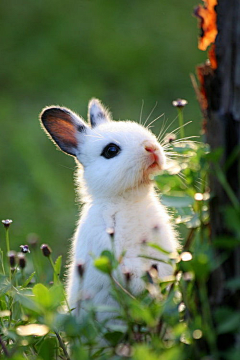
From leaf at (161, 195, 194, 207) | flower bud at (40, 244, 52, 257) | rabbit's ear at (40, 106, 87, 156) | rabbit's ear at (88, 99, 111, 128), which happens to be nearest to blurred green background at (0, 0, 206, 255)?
rabbit's ear at (88, 99, 111, 128)

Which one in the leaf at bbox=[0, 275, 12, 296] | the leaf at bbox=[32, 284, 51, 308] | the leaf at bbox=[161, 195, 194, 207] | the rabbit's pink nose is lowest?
the leaf at bbox=[0, 275, 12, 296]

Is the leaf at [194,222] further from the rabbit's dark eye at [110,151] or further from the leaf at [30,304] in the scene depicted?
the rabbit's dark eye at [110,151]

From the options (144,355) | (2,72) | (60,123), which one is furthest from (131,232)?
(2,72)

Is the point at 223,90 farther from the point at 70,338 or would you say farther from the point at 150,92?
the point at 150,92

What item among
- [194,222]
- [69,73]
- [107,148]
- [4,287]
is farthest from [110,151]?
[69,73]

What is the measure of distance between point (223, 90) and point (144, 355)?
87 cm

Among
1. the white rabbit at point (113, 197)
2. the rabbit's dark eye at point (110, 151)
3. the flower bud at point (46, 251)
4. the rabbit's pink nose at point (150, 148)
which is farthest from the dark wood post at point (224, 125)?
the rabbit's dark eye at point (110, 151)

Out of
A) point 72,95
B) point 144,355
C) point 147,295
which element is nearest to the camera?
point 144,355

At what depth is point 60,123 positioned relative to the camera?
4.24m

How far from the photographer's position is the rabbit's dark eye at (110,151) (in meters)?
3.88

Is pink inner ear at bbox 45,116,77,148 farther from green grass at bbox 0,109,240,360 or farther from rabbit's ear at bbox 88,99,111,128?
green grass at bbox 0,109,240,360

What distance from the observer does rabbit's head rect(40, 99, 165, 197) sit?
3701 millimetres

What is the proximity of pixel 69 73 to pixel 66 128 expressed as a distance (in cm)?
460

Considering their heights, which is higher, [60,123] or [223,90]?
[223,90]
